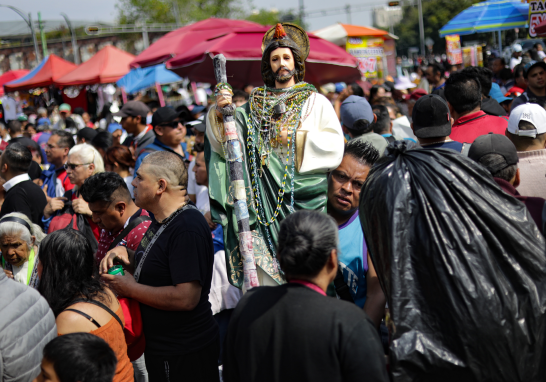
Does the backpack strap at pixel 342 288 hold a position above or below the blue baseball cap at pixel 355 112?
below

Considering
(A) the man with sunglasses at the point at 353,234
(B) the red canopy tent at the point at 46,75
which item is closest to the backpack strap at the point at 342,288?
(A) the man with sunglasses at the point at 353,234

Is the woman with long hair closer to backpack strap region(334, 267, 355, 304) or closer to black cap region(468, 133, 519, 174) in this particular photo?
backpack strap region(334, 267, 355, 304)

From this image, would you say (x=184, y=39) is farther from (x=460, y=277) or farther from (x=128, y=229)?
(x=460, y=277)

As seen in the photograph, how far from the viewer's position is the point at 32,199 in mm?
5129

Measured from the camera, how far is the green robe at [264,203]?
3.07 m

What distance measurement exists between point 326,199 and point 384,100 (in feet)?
14.9

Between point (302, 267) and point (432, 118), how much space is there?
5.33 feet

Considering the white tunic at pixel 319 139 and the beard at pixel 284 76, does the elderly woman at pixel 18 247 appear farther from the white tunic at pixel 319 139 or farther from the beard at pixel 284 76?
the beard at pixel 284 76

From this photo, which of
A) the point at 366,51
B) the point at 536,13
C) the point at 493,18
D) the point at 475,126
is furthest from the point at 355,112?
the point at 366,51

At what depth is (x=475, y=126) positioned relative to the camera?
4.02 metres

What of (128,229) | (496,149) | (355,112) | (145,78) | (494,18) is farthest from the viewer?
(145,78)

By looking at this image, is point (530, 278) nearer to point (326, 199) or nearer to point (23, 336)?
point (326, 199)

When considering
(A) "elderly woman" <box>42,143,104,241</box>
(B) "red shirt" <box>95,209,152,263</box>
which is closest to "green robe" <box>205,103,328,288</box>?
(B) "red shirt" <box>95,209,152,263</box>

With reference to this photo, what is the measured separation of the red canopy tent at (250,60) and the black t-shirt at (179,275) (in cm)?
447
